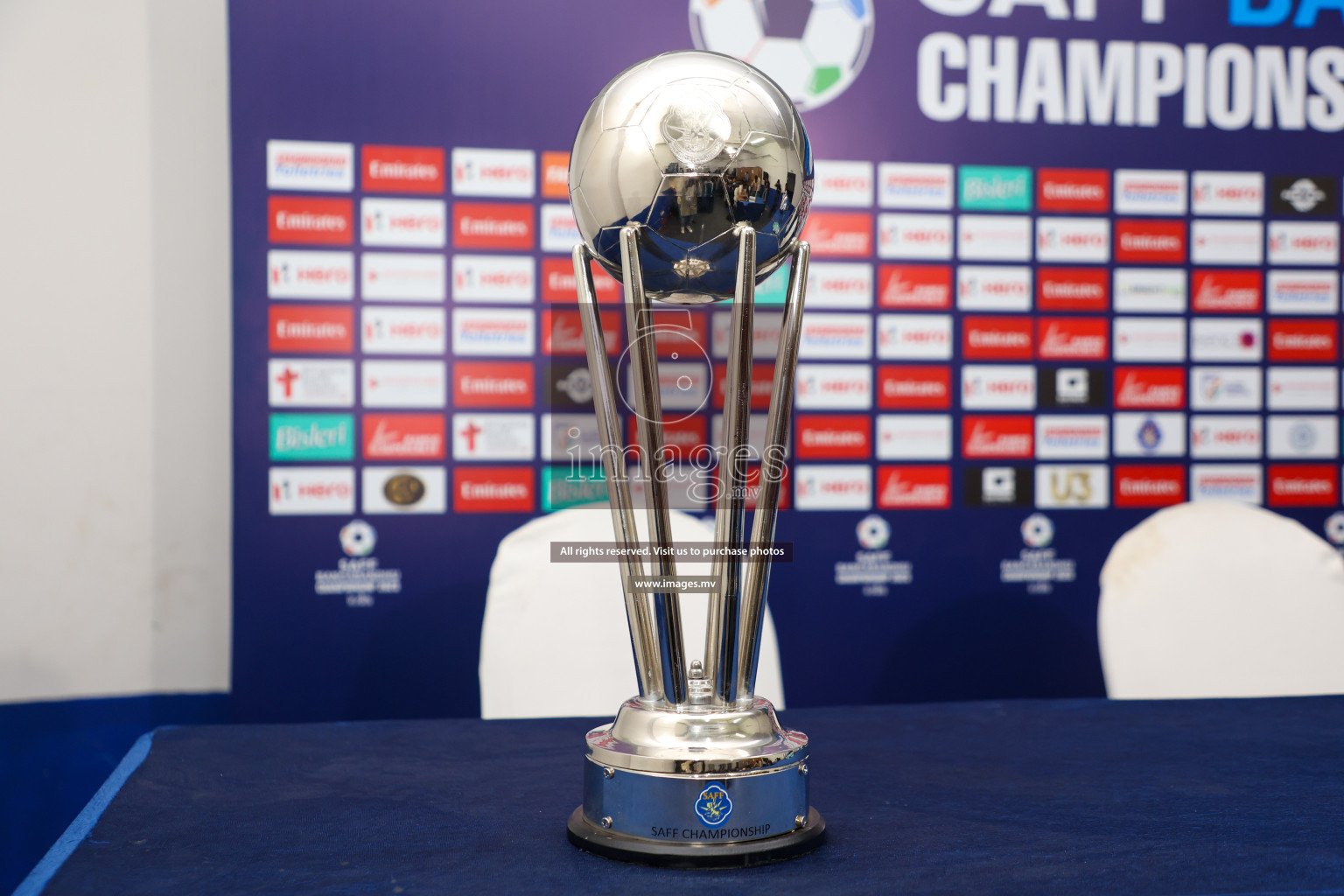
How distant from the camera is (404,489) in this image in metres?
2.39

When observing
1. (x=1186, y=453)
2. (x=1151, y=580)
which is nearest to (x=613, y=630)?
(x=1151, y=580)

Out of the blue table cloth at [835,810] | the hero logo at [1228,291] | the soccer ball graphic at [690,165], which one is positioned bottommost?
the blue table cloth at [835,810]

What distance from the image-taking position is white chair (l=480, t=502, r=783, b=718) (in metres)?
1.44

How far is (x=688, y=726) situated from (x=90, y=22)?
7.90 feet

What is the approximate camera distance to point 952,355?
257 centimetres

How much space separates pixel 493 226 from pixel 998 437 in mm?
1376

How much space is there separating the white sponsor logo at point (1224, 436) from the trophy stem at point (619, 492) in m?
2.31

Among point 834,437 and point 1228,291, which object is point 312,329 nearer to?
point 834,437

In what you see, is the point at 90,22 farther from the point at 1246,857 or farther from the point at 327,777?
the point at 1246,857

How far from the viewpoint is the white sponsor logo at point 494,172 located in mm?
2377

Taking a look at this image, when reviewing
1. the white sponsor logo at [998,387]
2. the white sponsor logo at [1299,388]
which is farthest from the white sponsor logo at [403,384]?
the white sponsor logo at [1299,388]

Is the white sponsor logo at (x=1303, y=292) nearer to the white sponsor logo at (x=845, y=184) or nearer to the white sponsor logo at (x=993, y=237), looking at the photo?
the white sponsor logo at (x=993, y=237)

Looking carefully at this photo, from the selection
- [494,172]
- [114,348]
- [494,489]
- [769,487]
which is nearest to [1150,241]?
[494,172]

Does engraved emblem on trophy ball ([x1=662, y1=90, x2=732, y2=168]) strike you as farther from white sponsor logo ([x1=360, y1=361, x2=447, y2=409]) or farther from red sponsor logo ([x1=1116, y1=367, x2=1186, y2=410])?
red sponsor logo ([x1=1116, y1=367, x2=1186, y2=410])
